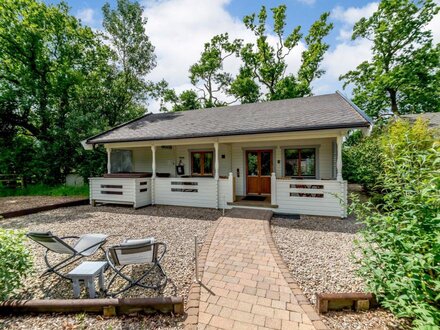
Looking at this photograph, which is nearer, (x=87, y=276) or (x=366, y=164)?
(x=87, y=276)

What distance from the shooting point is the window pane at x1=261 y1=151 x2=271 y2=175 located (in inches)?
391

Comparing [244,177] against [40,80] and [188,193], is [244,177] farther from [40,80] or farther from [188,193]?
[40,80]

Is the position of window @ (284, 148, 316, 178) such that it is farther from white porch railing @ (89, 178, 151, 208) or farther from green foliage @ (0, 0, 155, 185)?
green foliage @ (0, 0, 155, 185)

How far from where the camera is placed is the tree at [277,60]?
20891 millimetres

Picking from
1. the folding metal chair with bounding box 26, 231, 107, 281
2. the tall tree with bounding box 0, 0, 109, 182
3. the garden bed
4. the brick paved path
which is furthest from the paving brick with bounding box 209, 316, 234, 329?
the tall tree with bounding box 0, 0, 109, 182

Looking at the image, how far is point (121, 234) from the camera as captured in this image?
225 inches

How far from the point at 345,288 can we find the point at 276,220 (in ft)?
12.3

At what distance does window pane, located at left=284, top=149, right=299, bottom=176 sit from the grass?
36.8 ft

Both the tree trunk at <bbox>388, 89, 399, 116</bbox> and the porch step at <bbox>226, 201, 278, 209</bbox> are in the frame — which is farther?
the tree trunk at <bbox>388, 89, 399, 116</bbox>

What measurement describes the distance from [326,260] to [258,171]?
626 centimetres

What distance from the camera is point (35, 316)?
2.59m

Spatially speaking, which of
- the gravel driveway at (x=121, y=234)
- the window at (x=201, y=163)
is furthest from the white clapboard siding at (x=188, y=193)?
the window at (x=201, y=163)

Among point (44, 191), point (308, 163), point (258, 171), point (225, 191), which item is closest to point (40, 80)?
point (44, 191)

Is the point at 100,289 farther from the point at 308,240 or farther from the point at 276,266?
the point at 308,240
